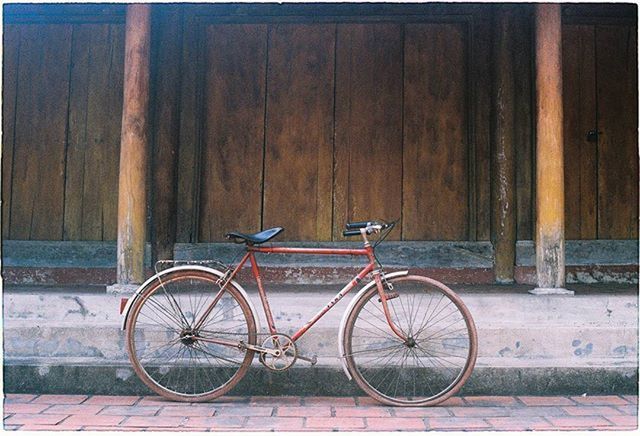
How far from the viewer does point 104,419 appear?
3.06 meters

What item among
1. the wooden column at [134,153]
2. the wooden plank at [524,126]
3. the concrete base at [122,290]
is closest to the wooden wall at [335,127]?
the wooden plank at [524,126]

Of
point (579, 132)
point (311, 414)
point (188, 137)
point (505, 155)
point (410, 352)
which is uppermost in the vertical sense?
point (579, 132)

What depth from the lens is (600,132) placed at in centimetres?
500

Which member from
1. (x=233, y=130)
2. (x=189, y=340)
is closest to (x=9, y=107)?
(x=233, y=130)

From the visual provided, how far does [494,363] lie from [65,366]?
8.39ft

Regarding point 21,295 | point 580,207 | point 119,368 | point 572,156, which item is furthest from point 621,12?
point 21,295

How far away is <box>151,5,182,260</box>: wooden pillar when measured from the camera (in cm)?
481

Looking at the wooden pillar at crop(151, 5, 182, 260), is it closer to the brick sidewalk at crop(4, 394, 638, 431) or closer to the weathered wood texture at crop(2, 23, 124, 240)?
the weathered wood texture at crop(2, 23, 124, 240)

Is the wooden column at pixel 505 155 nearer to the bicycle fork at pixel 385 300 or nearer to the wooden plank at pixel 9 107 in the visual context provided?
the bicycle fork at pixel 385 300

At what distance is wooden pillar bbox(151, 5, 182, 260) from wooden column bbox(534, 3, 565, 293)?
2.78 meters

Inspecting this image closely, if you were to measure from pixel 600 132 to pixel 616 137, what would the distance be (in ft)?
0.50

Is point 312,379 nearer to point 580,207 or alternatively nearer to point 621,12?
point 580,207

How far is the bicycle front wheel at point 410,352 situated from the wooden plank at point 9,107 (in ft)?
10.5

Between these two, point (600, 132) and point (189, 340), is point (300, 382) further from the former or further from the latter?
point (600, 132)
